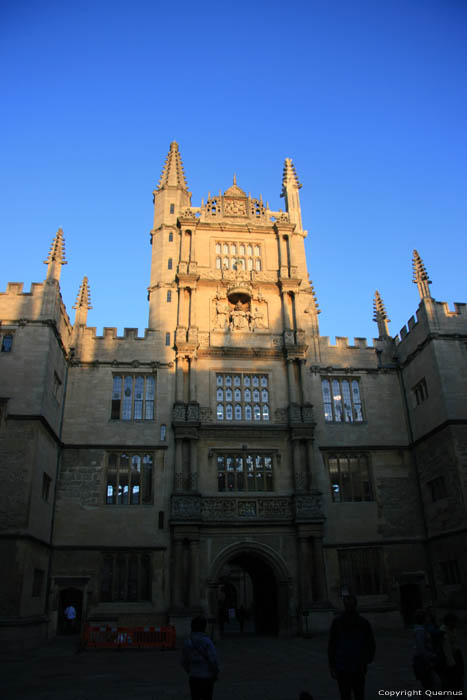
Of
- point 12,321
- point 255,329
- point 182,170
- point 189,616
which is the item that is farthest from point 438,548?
point 182,170

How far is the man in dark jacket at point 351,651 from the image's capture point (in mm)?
7344

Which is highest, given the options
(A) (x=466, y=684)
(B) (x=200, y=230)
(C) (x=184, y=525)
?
(B) (x=200, y=230)

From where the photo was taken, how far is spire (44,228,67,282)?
2530 cm

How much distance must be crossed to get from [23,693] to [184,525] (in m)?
13.0

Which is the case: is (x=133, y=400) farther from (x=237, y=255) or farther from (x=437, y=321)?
(x=437, y=321)

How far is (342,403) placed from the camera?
2825 centimetres

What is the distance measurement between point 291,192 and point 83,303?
14.9 metres

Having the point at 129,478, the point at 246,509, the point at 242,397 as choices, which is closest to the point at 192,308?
the point at 242,397

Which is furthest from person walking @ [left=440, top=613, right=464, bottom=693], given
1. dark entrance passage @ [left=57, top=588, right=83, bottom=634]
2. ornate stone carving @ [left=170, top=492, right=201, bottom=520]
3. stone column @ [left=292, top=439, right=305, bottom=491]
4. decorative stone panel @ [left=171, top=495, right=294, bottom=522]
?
dark entrance passage @ [left=57, top=588, right=83, bottom=634]

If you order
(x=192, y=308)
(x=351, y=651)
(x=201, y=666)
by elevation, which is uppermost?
(x=192, y=308)

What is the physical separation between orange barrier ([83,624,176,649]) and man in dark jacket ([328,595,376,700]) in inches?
515

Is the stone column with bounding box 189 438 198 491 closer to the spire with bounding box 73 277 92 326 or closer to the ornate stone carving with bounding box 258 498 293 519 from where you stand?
the ornate stone carving with bounding box 258 498 293 519

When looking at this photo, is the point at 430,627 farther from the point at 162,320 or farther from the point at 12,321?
the point at 162,320

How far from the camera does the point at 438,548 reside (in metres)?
24.4
